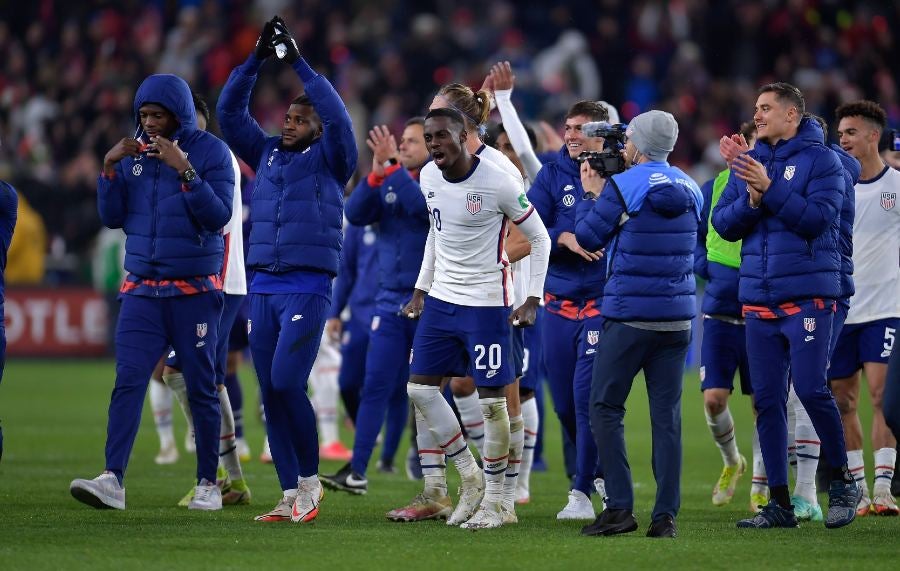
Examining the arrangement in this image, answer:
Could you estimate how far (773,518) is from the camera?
9008mm

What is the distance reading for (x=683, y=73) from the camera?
88.4 ft

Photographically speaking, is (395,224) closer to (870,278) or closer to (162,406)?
(870,278)

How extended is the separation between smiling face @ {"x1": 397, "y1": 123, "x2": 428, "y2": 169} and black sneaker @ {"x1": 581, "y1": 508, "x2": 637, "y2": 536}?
12.0ft

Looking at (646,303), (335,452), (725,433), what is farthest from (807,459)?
(335,452)

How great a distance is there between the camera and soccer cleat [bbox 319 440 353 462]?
46.0 feet

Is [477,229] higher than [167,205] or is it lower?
lower

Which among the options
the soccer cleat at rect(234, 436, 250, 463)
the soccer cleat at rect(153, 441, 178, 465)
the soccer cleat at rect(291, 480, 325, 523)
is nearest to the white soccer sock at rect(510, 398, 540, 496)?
the soccer cleat at rect(291, 480, 325, 523)

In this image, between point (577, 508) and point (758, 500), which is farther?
point (758, 500)

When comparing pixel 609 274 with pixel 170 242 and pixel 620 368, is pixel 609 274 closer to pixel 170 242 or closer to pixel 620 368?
pixel 620 368

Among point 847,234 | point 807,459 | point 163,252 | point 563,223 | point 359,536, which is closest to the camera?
point 359,536

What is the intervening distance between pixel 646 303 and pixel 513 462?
1.82 meters

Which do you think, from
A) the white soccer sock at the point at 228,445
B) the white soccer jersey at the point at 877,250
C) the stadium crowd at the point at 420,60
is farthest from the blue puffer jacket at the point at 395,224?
the stadium crowd at the point at 420,60

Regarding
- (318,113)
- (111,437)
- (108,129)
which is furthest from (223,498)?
(108,129)

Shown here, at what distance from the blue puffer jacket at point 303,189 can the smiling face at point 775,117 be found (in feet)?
8.13
